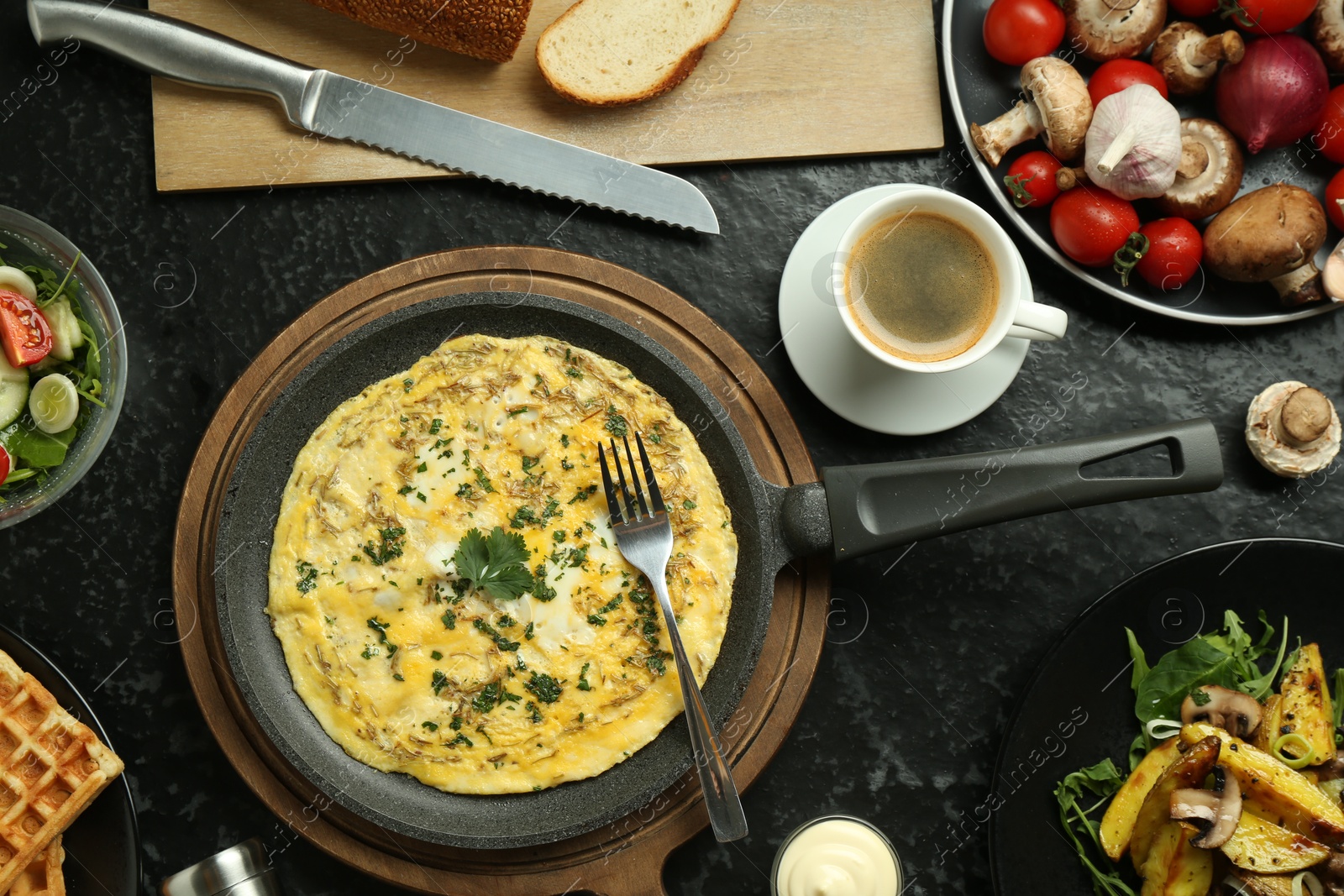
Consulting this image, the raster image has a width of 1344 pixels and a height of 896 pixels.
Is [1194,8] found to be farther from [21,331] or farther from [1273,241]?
[21,331]

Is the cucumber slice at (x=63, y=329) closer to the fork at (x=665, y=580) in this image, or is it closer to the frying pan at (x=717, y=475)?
the frying pan at (x=717, y=475)

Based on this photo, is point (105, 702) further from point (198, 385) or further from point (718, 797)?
point (718, 797)

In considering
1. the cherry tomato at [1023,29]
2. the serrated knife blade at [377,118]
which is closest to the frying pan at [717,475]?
the serrated knife blade at [377,118]

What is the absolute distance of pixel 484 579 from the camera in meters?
2.84

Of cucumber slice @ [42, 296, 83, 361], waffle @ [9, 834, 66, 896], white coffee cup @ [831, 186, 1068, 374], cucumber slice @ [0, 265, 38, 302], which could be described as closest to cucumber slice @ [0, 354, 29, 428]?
cucumber slice @ [42, 296, 83, 361]

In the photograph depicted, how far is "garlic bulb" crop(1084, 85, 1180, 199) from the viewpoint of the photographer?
3.06 metres

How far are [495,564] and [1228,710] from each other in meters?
2.58

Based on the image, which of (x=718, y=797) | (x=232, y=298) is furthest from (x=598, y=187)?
(x=718, y=797)

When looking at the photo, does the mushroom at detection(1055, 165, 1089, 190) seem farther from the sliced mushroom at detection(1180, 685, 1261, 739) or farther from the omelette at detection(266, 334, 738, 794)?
the sliced mushroom at detection(1180, 685, 1261, 739)

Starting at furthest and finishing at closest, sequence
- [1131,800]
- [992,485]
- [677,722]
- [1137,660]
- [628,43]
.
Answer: [628,43] < [1137,660] < [1131,800] < [677,722] < [992,485]

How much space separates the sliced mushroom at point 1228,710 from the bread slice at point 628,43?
9.63 feet

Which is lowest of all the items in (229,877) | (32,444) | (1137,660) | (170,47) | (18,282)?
(1137,660)

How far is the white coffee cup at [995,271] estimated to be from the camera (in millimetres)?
2947

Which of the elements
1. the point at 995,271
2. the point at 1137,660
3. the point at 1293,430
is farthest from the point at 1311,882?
the point at 995,271
